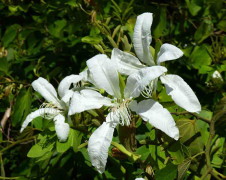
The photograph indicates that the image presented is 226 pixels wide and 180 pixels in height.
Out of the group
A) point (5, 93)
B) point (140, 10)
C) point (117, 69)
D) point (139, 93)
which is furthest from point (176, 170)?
point (5, 93)

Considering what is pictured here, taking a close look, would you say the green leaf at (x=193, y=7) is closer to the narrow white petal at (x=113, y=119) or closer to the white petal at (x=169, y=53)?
the white petal at (x=169, y=53)

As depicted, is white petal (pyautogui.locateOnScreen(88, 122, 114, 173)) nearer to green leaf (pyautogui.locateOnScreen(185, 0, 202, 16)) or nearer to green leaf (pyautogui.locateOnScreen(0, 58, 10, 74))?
green leaf (pyautogui.locateOnScreen(0, 58, 10, 74))

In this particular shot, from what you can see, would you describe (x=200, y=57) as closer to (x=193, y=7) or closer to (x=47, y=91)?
(x=193, y=7)

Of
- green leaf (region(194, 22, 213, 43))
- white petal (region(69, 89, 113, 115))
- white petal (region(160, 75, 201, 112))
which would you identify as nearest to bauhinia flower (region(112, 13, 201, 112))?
white petal (region(160, 75, 201, 112))

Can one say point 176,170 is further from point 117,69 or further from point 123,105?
point 117,69

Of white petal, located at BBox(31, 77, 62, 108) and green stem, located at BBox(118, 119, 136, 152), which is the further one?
white petal, located at BBox(31, 77, 62, 108)

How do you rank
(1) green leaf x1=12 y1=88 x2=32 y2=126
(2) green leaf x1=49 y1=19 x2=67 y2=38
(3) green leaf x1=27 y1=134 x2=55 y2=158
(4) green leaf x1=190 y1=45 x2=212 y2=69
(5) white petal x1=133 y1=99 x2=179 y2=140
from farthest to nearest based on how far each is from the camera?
(2) green leaf x1=49 y1=19 x2=67 y2=38, (4) green leaf x1=190 y1=45 x2=212 y2=69, (1) green leaf x1=12 y1=88 x2=32 y2=126, (3) green leaf x1=27 y1=134 x2=55 y2=158, (5) white petal x1=133 y1=99 x2=179 y2=140
